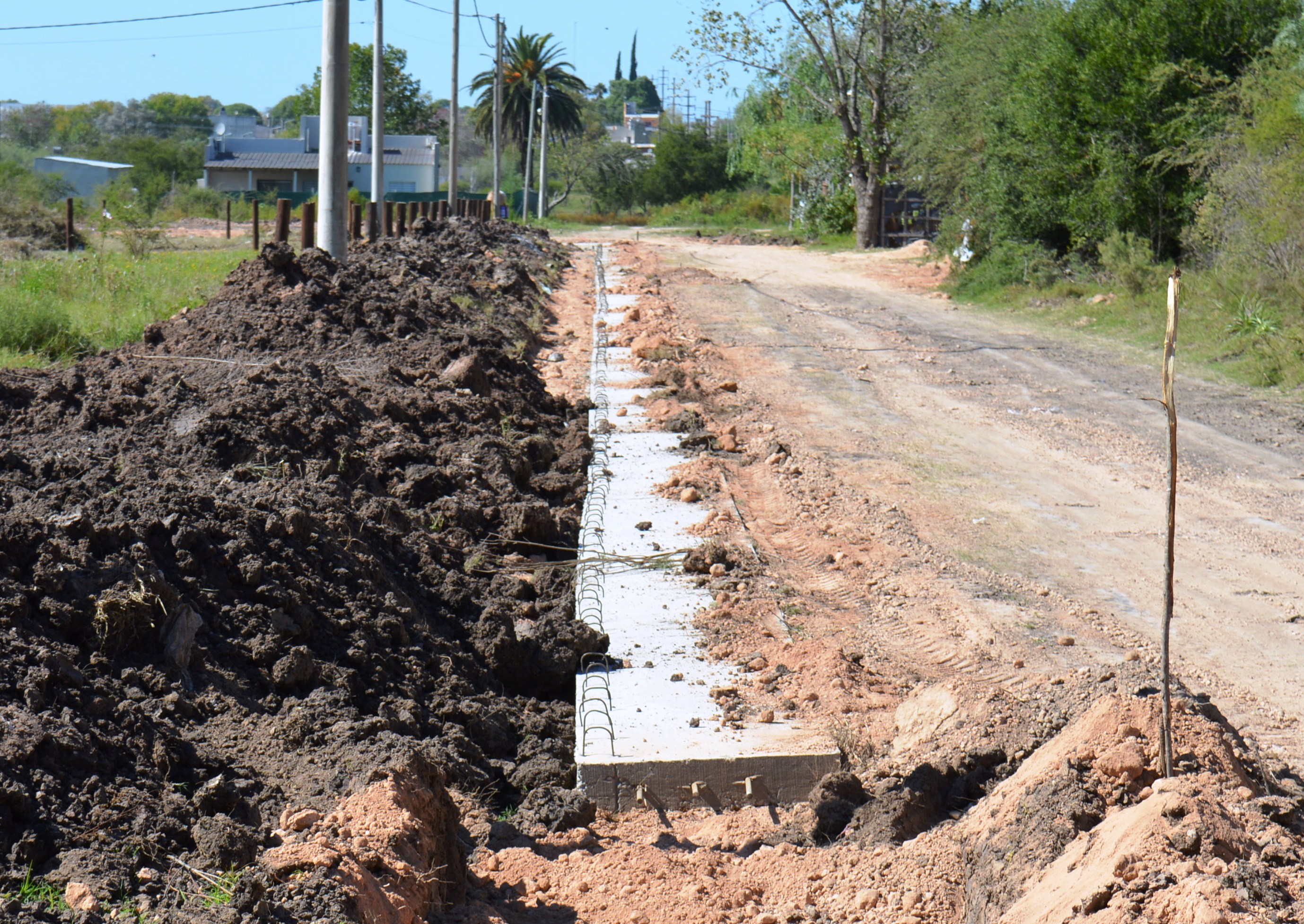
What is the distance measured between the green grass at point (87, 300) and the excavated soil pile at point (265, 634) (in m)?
3.38

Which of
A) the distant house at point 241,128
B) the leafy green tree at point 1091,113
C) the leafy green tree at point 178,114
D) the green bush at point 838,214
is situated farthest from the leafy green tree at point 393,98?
the leafy green tree at point 1091,113

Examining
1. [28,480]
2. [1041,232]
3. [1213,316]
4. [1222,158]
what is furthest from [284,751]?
[1041,232]

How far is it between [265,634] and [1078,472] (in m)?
7.03

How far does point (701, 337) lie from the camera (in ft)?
54.4

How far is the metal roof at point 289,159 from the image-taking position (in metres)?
73.5

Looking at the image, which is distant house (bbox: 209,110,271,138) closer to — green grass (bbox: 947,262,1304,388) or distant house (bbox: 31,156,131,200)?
distant house (bbox: 31,156,131,200)

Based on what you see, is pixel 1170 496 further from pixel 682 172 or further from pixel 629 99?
pixel 629 99

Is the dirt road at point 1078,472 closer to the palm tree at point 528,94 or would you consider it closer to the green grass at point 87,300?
the green grass at point 87,300

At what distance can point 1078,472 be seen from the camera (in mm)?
9469

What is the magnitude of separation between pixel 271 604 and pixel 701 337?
12.3 m

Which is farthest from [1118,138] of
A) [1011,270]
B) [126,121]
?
[126,121]

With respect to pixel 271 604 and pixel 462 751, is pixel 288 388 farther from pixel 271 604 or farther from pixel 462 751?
pixel 462 751

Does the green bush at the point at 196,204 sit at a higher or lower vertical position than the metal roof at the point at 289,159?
lower

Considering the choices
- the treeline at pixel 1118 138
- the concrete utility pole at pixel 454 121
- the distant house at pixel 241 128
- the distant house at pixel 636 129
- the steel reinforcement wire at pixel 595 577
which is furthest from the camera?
the distant house at pixel 636 129
